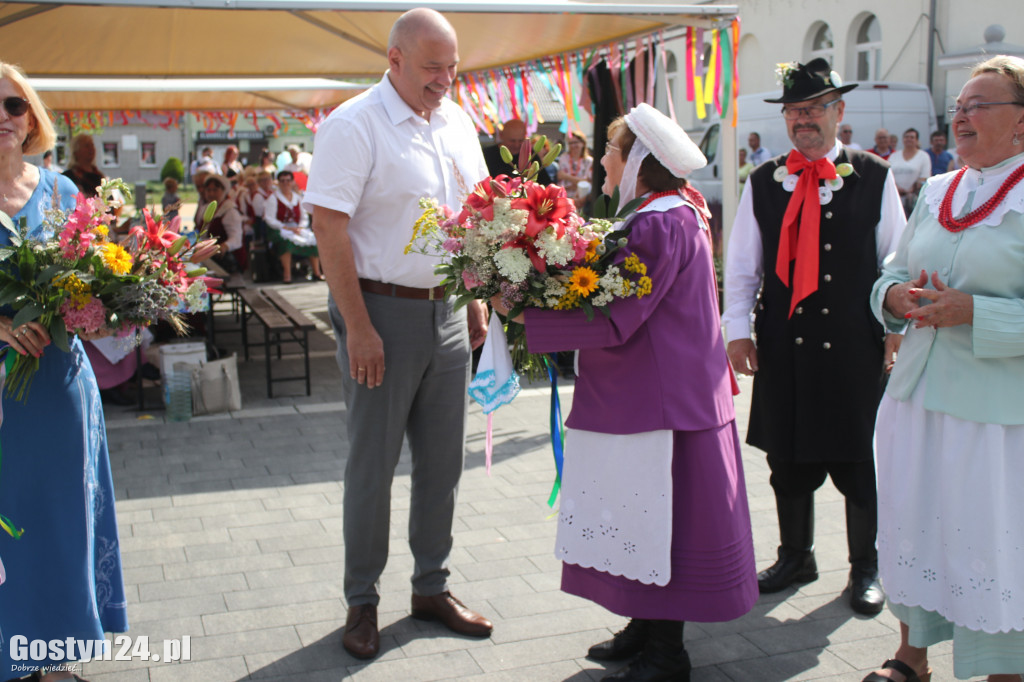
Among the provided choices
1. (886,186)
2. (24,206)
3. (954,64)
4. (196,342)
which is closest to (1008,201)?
(886,186)

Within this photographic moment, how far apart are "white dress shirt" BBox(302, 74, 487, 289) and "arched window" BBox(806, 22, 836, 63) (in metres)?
18.2

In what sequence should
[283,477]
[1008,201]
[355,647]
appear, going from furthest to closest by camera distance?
[283,477], [355,647], [1008,201]

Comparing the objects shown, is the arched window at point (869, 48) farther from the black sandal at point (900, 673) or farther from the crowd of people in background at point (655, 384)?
the black sandal at point (900, 673)

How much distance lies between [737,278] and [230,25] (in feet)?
18.7

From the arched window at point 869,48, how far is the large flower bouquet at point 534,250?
17383 millimetres

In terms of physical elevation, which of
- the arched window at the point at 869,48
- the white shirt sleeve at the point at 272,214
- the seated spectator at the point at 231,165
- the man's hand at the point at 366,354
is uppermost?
the arched window at the point at 869,48

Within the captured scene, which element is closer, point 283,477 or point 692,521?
point 692,521

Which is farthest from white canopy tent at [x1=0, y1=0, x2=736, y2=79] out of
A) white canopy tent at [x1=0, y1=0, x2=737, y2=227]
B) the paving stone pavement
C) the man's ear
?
the man's ear

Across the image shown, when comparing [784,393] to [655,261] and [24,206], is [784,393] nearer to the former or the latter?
[655,261]

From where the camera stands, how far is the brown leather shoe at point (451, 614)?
350cm

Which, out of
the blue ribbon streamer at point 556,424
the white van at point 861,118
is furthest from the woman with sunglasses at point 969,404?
the white van at point 861,118

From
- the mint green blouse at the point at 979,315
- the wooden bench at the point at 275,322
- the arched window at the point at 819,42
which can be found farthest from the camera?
the arched window at the point at 819,42

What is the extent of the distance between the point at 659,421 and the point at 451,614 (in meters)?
1.19

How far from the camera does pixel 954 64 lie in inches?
612
